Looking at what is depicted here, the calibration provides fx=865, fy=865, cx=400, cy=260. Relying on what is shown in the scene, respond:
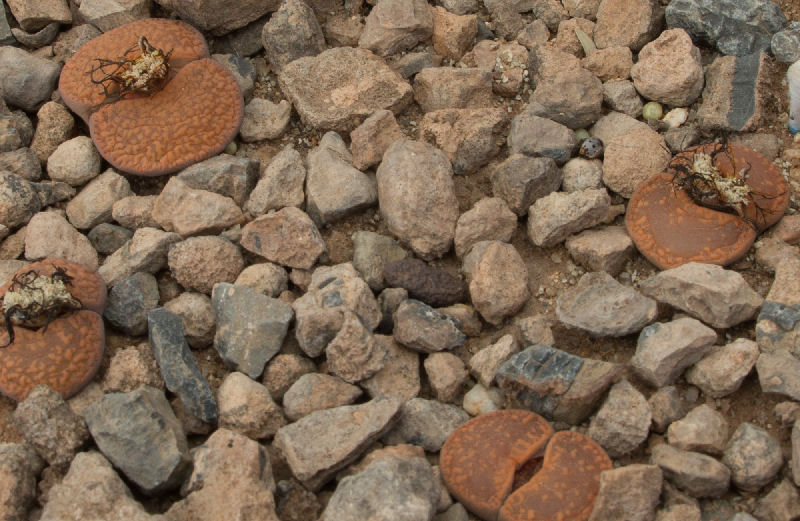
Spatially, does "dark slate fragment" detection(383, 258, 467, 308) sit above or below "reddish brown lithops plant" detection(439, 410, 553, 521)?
above

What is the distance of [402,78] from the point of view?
13.0 ft

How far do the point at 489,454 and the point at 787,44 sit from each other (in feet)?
7.48

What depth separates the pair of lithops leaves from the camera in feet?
8.89

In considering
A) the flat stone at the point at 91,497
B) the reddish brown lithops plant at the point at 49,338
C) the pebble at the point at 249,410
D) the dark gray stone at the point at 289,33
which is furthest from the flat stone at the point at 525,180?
the flat stone at the point at 91,497

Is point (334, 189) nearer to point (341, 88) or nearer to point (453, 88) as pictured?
point (341, 88)

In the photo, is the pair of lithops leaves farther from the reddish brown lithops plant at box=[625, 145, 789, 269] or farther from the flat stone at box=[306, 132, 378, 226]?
the flat stone at box=[306, 132, 378, 226]

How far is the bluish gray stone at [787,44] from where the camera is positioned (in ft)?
12.2

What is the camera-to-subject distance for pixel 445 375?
308 centimetres

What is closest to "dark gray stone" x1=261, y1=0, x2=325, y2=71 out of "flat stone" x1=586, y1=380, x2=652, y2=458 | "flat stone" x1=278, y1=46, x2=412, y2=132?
"flat stone" x1=278, y1=46, x2=412, y2=132

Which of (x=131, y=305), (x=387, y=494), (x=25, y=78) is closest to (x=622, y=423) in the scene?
(x=387, y=494)

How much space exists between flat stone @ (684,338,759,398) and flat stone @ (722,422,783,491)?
20 cm

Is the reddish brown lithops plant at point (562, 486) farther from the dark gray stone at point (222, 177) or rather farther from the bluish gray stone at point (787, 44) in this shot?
the bluish gray stone at point (787, 44)

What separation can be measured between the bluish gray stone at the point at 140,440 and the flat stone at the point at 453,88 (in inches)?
73.3

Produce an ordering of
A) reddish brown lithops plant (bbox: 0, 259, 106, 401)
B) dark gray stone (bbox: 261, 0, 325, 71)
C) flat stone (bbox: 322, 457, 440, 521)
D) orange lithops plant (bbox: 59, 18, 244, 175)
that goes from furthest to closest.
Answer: dark gray stone (bbox: 261, 0, 325, 71)
orange lithops plant (bbox: 59, 18, 244, 175)
reddish brown lithops plant (bbox: 0, 259, 106, 401)
flat stone (bbox: 322, 457, 440, 521)
